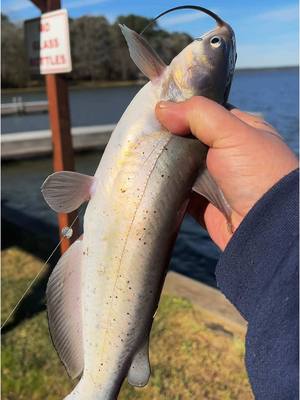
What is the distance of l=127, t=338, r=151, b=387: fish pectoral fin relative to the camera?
6.44 feet

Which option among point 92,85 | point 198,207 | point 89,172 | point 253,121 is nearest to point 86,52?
point 92,85

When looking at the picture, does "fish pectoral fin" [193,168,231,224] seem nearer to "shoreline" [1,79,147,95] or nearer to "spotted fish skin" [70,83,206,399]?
"spotted fish skin" [70,83,206,399]

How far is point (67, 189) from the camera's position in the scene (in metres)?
1.89

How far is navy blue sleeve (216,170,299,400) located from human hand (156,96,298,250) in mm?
191

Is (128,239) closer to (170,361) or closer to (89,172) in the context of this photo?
(170,361)

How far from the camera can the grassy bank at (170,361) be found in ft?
12.8

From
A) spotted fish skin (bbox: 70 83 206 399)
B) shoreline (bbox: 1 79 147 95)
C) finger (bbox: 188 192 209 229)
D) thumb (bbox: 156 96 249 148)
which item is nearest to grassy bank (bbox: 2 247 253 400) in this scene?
finger (bbox: 188 192 209 229)

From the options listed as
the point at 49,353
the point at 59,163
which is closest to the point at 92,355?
the point at 49,353

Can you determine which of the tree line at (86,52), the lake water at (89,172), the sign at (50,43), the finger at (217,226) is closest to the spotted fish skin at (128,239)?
the finger at (217,226)

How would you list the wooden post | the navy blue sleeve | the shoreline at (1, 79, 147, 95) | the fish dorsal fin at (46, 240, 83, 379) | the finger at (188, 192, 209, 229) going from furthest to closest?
the shoreline at (1, 79, 147, 95)
the wooden post
the finger at (188, 192, 209, 229)
the fish dorsal fin at (46, 240, 83, 379)
the navy blue sleeve

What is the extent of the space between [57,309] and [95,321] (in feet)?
0.58

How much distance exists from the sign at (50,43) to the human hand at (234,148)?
2.74 metres

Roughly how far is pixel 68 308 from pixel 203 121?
0.88 metres

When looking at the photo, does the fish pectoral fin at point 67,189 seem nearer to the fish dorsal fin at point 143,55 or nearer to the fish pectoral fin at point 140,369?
the fish dorsal fin at point 143,55
